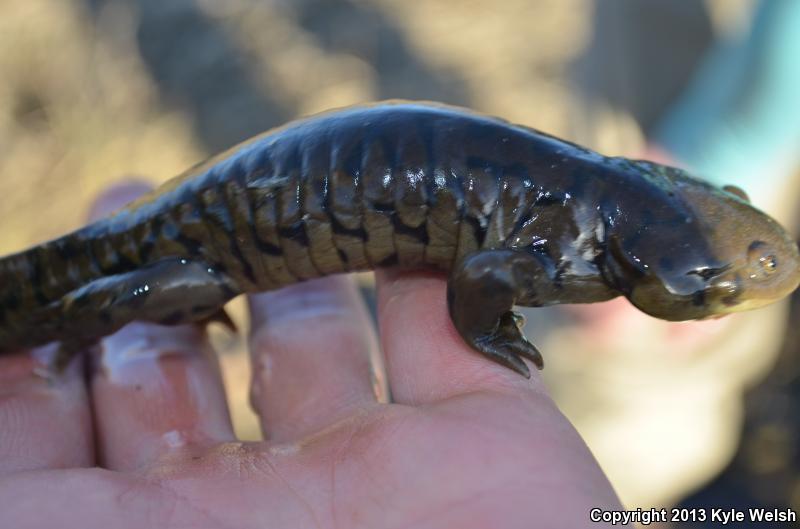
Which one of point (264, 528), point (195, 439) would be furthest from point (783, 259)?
point (195, 439)

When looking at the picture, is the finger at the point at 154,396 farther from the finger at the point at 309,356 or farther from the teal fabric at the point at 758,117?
the teal fabric at the point at 758,117

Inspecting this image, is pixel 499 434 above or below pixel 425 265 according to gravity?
below

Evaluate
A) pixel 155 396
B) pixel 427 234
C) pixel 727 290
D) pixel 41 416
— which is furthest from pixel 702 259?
pixel 41 416

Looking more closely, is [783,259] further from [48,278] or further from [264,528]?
[48,278]

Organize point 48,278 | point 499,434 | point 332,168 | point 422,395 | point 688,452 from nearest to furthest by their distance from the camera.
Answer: point 499,434 → point 422,395 → point 332,168 → point 48,278 → point 688,452

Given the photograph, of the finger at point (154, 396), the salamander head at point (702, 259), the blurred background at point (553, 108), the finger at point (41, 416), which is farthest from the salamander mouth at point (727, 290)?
the finger at point (41, 416)

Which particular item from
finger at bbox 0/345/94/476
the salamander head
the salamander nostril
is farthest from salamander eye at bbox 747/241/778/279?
finger at bbox 0/345/94/476

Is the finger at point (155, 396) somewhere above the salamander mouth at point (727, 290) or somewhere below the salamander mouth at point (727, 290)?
below
